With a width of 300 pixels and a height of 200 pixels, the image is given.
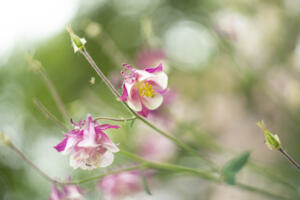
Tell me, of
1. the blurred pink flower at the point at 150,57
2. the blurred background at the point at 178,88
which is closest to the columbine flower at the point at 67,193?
the blurred background at the point at 178,88

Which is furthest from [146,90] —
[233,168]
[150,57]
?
[150,57]

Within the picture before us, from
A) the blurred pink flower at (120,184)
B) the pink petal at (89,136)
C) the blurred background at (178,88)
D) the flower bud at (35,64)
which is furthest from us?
the blurred background at (178,88)

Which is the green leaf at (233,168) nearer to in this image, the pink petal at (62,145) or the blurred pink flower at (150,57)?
the pink petal at (62,145)

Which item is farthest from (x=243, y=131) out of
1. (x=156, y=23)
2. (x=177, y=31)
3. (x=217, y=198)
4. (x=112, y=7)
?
(x=112, y=7)

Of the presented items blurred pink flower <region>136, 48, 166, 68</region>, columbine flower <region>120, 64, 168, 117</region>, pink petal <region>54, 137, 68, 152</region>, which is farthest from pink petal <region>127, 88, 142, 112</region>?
blurred pink flower <region>136, 48, 166, 68</region>

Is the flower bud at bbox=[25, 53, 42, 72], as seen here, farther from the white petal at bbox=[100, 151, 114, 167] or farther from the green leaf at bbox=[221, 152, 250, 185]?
the green leaf at bbox=[221, 152, 250, 185]

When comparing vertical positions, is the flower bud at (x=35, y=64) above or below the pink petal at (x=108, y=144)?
above
